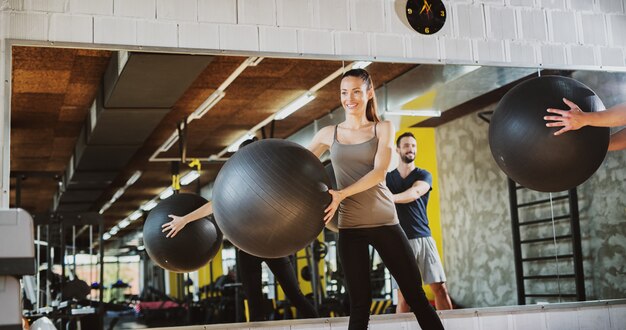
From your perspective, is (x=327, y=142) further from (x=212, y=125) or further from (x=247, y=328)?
(x=247, y=328)

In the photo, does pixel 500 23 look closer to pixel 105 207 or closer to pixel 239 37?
pixel 239 37

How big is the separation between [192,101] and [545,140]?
2.32m

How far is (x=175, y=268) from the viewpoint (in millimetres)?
4285

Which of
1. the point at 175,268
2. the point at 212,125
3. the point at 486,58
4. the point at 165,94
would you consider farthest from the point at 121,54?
the point at 486,58

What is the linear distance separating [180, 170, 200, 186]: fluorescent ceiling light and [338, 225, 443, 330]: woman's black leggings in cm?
135

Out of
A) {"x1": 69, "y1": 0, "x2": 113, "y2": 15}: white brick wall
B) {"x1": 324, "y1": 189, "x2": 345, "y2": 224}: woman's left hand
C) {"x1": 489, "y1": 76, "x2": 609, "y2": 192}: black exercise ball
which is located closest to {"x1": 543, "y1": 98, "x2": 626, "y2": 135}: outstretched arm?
{"x1": 489, "y1": 76, "x2": 609, "y2": 192}: black exercise ball

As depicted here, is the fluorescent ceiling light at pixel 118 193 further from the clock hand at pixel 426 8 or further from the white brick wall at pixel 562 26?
the white brick wall at pixel 562 26

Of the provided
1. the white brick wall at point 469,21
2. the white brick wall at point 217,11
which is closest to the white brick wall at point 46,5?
the white brick wall at point 217,11

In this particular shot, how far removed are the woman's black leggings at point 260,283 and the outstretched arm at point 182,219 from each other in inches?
19.1

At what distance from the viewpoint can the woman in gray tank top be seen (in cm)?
357

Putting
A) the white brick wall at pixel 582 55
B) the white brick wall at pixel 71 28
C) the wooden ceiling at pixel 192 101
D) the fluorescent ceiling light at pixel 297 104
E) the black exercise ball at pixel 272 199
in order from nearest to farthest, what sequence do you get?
the black exercise ball at pixel 272 199 → the white brick wall at pixel 71 28 → the wooden ceiling at pixel 192 101 → the fluorescent ceiling light at pixel 297 104 → the white brick wall at pixel 582 55

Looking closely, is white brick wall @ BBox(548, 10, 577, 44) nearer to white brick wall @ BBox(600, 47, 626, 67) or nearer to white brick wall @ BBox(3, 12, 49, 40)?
white brick wall @ BBox(600, 47, 626, 67)

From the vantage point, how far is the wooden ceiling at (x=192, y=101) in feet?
15.0

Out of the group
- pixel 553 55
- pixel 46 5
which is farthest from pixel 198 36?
pixel 553 55
